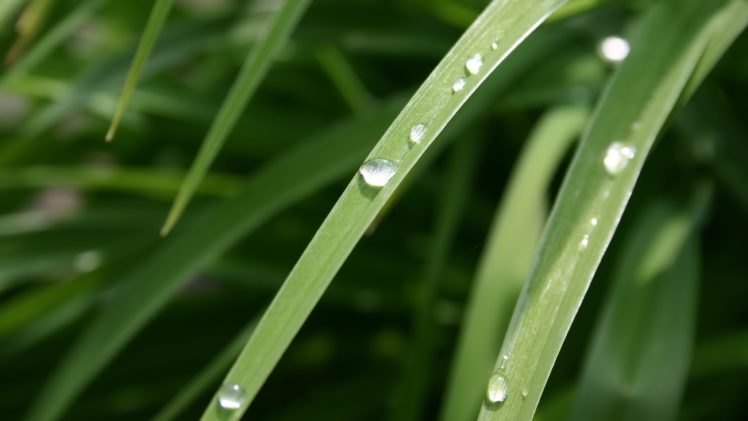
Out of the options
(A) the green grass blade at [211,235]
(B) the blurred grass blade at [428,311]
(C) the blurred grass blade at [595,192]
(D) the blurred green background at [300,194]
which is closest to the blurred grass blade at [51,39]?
(D) the blurred green background at [300,194]

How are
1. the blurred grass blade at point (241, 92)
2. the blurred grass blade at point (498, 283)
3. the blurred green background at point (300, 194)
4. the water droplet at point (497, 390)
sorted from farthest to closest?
the blurred green background at point (300, 194)
the blurred grass blade at point (498, 283)
the blurred grass blade at point (241, 92)
the water droplet at point (497, 390)

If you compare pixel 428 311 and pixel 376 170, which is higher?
pixel 428 311

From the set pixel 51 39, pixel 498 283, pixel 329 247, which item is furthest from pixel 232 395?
pixel 51 39

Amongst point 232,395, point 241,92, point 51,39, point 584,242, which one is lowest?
point 232,395

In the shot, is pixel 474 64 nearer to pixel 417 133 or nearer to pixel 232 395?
pixel 417 133

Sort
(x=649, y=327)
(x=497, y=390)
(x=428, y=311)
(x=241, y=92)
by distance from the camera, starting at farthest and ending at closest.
Result: (x=428, y=311) < (x=649, y=327) < (x=241, y=92) < (x=497, y=390)

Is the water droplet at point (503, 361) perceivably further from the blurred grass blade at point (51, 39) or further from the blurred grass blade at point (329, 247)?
the blurred grass blade at point (51, 39)

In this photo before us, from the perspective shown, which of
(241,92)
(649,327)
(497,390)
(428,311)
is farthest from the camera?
(428,311)
